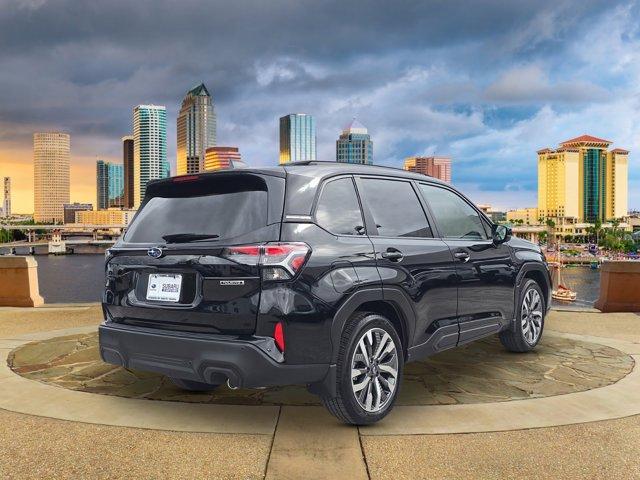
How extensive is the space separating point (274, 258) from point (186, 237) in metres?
0.73

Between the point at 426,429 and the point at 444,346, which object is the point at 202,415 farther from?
the point at 444,346

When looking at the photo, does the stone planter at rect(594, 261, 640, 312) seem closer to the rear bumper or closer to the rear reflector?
the rear bumper

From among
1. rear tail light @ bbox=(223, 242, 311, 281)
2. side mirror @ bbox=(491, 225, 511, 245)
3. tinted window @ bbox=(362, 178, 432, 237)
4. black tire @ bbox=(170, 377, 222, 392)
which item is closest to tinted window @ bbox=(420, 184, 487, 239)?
side mirror @ bbox=(491, 225, 511, 245)

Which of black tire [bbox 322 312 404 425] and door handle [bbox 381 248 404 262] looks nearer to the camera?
black tire [bbox 322 312 404 425]

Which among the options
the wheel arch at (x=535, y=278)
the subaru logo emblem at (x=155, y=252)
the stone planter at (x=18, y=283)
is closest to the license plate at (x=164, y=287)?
the subaru logo emblem at (x=155, y=252)

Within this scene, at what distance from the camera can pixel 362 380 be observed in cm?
415

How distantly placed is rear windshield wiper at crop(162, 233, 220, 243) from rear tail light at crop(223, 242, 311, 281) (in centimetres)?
27

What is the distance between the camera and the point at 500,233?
6023 millimetres

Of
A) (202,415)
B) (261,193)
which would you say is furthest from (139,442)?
(261,193)

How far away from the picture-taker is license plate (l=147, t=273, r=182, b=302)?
4.00m

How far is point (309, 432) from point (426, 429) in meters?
0.80

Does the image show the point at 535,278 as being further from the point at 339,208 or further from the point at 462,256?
the point at 339,208

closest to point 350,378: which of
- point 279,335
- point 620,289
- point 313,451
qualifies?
point 313,451

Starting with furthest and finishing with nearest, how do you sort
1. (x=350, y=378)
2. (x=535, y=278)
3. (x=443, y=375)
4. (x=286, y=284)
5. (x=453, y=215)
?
(x=535, y=278)
(x=443, y=375)
(x=453, y=215)
(x=350, y=378)
(x=286, y=284)
